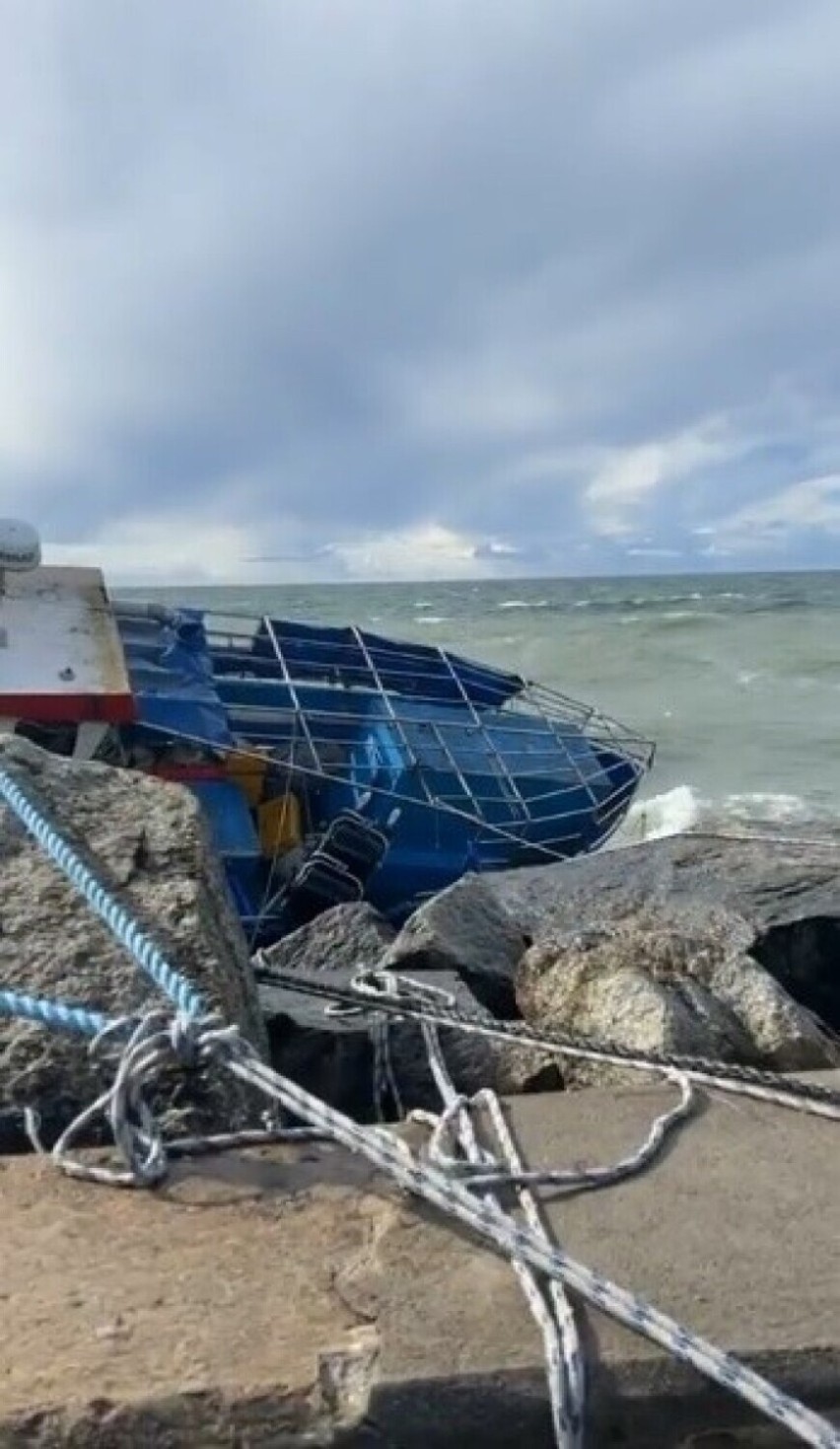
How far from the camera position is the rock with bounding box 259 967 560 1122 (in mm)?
2994

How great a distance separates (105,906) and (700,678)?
2662 centimetres

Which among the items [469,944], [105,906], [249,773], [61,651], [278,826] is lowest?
[278,826]

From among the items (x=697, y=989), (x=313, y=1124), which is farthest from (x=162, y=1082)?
(x=697, y=989)

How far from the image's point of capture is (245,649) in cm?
980

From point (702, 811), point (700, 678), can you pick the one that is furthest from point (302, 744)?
point (700, 678)

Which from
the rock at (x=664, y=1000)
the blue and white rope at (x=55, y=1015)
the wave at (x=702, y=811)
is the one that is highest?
the blue and white rope at (x=55, y=1015)

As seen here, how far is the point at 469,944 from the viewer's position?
4656mm

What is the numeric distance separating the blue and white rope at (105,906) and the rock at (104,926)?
0.04 m

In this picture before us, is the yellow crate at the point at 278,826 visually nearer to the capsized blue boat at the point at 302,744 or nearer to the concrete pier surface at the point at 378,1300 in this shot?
the capsized blue boat at the point at 302,744

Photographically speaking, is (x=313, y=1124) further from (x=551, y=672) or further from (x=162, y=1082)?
(x=551, y=672)

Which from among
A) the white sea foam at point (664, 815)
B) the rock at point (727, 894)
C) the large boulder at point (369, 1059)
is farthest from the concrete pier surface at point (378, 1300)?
the white sea foam at point (664, 815)

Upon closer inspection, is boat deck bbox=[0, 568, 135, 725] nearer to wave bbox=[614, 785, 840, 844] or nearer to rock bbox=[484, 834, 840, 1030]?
rock bbox=[484, 834, 840, 1030]

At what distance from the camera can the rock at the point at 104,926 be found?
2443 millimetres

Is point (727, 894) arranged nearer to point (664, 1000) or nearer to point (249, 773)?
point (664, 1000)
